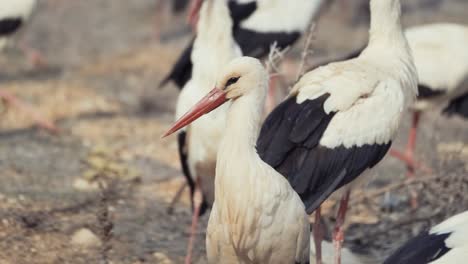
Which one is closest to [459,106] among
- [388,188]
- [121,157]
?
[388,188]

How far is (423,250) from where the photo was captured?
4254 millimetres

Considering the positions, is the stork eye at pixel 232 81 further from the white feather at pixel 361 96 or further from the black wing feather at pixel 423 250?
the black wing feather at pixel 423 250

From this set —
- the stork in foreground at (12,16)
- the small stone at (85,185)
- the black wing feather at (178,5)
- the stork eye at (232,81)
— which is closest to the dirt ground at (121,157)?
the small stone at (85,185)

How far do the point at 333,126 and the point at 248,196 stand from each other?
0.75m

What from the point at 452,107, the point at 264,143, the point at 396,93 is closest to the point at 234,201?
the point at 264,143

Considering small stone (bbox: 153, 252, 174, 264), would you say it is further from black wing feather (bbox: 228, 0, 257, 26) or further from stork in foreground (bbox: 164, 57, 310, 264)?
black wing feather (bbox: 228, 0, 257, 26)

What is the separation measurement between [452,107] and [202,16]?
2.39 meters

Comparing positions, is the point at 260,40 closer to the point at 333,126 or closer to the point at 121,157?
the point at 121,157

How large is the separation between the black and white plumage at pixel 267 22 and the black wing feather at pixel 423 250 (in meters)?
3.15

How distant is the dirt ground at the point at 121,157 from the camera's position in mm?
5602

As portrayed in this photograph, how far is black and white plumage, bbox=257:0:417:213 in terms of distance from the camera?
4805mm

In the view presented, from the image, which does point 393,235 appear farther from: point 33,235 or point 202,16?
point 33,235

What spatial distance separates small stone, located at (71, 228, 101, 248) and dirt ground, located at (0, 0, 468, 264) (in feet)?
0.04

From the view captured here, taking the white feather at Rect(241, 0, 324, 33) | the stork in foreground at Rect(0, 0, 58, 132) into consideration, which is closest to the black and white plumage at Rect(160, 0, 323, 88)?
the white feather at Rect(241, 0, 324, 33)
